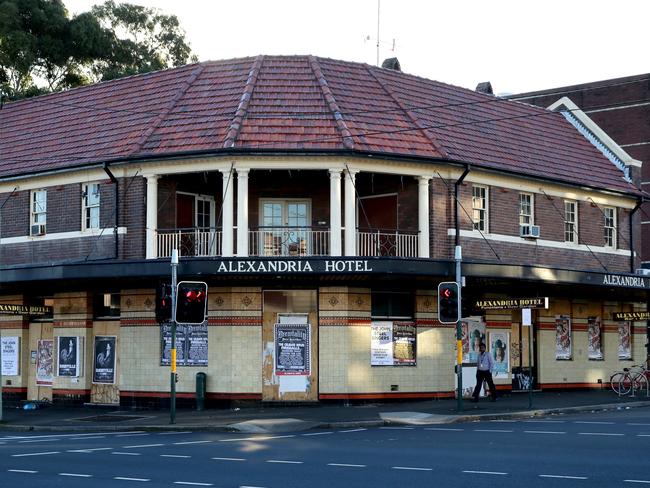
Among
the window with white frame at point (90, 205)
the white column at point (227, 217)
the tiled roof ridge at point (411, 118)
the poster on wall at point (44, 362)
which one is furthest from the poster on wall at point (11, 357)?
the tiled roof ridge at point (411, 118)

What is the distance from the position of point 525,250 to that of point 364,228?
5497 mm

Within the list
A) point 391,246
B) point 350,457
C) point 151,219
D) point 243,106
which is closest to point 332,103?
point 243,106

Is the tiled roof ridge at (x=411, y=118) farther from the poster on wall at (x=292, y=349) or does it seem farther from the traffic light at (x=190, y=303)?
the traffic light at (x=190, y=303)

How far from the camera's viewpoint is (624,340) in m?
37.3

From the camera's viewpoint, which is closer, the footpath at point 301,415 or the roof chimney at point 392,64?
the footpath at point 301,415

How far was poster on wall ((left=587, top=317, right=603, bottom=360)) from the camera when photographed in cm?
3578

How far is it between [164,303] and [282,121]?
7.22 metres

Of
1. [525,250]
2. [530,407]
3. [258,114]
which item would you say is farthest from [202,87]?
[530,407]

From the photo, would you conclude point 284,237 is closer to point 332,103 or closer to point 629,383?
point 332,103

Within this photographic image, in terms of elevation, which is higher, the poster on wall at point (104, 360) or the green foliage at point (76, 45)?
the green foliage at point (76, 45)

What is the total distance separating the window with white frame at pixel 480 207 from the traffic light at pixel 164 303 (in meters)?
10.4

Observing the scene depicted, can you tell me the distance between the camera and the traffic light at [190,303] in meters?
24.0

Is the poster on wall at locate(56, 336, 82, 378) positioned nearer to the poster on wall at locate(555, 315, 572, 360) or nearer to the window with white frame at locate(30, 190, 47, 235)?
the window with white frame at locate(30, 190, 47, 235)

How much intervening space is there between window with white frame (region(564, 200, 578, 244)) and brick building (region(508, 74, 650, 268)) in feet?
52.4
